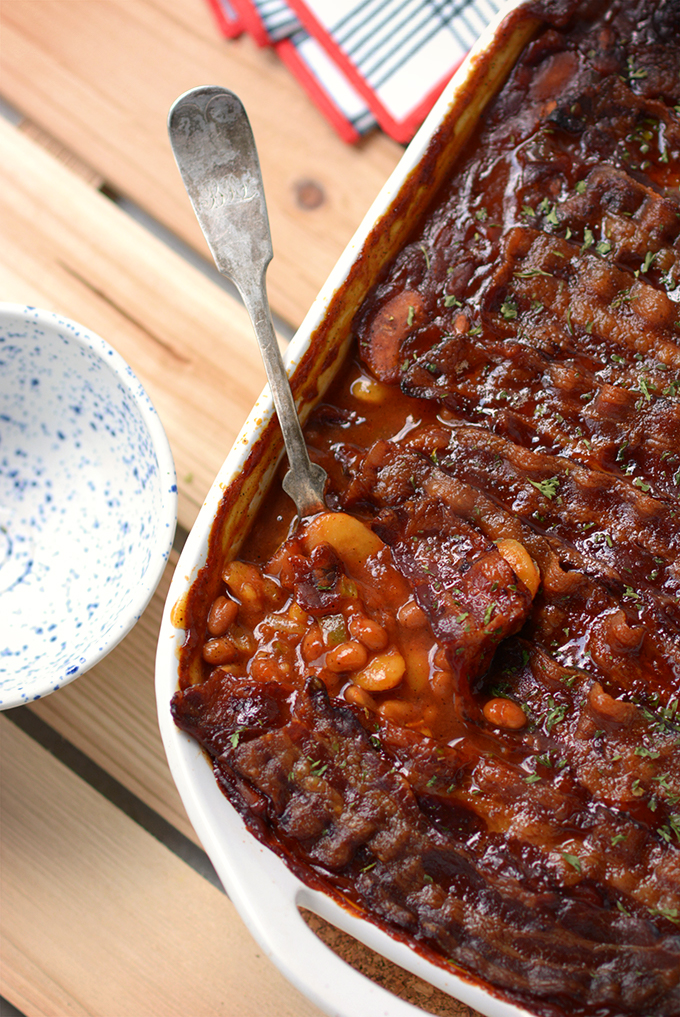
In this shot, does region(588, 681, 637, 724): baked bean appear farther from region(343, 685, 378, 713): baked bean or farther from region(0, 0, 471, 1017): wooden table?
region(0, 0, 471, 1017): wooden table

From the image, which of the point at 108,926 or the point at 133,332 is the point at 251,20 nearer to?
the point at 133,332

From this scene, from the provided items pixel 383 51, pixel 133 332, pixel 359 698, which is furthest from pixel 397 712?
pixel 383 51

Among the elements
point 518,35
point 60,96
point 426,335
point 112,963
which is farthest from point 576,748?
point 60,96

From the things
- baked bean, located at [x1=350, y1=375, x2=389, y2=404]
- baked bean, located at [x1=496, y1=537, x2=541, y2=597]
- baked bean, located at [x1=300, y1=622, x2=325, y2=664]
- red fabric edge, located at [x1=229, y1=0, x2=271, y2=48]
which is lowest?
→ baked bean, located at [x1=496, y1=537, x2=541, y2=597]

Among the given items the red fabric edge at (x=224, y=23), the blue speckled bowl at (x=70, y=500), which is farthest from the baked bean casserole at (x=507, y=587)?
the red fabric edge at (x=224, y=23)

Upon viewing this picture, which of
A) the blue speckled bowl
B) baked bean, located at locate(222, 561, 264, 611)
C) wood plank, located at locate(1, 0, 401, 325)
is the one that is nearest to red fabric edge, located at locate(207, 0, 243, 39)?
wood plank, located at locate(1, 0, 401, 325)

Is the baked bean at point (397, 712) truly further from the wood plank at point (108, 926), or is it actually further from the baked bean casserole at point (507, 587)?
the wood plank at point (108, 926)
